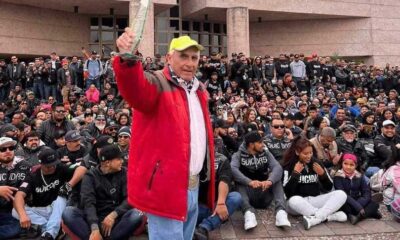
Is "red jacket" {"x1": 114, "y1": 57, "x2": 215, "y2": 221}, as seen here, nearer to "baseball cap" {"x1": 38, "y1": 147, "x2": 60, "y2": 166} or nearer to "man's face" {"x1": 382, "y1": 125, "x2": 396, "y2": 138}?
"baseball cap" {"x1": 38, "y1": 147, "x2": 60, "y2": 166}

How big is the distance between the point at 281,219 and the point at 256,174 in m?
0.98

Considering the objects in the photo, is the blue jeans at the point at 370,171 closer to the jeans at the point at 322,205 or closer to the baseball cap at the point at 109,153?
the jeans at the point at 322,205

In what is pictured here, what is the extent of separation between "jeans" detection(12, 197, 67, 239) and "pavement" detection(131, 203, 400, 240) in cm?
107

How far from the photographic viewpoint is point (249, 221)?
522 cm

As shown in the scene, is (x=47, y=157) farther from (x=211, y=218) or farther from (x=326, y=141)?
(x=326, y=141)

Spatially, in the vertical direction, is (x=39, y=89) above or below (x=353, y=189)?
above

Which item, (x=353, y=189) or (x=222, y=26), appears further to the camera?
(x=222, y=26)

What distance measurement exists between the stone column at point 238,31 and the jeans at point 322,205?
17.9m

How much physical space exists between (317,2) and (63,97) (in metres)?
18.5

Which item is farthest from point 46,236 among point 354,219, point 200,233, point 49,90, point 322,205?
point 49,90

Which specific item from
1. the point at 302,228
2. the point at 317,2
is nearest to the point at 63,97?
the point at 302,228

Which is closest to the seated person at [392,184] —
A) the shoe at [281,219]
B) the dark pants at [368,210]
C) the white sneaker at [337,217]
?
the dark pants at [368,210]

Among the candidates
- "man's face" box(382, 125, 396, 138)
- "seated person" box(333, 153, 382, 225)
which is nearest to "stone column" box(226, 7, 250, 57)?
"man's face" box(382, 125, 396, 138)

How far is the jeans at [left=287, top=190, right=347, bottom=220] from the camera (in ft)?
17.7
